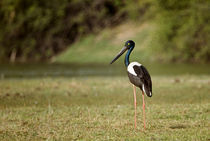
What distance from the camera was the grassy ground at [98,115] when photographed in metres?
7.63

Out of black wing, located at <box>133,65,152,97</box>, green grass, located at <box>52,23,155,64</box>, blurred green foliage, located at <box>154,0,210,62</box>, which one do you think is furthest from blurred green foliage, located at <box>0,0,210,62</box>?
black wing, located at <box>133,65,152,97</box>

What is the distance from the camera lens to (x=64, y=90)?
16.0 m

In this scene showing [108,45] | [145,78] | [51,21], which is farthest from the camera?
[51,21]

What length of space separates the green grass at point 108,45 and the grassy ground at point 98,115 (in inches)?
1101

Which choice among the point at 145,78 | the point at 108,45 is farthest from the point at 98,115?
the point at 108,45

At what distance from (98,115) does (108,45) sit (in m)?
38.7

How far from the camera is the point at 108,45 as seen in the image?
48.2 m

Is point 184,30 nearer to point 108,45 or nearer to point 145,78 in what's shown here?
point 108,45

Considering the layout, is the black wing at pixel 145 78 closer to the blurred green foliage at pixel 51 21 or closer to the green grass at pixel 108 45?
the green grass at pixel 108 45

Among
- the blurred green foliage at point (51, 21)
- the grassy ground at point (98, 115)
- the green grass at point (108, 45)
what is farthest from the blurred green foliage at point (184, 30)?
the grassy ground at point (98, 115)

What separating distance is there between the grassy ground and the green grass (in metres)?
28.0

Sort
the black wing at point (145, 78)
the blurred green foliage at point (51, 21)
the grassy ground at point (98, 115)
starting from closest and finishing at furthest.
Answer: the grassy ground at point (98, 115) → the black wing at point (145, 78) → the blurred green foliage at point (51, 21)

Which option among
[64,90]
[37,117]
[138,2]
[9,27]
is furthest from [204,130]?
[9,27]

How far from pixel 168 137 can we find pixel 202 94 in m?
7.14
